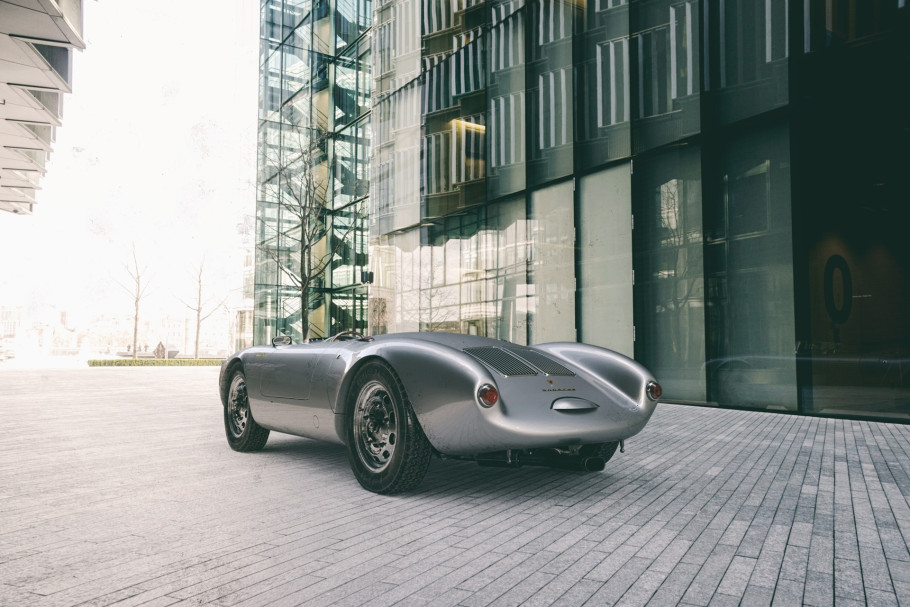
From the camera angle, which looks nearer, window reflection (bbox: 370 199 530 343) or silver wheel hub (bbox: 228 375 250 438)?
silver wheel hub (bbox: 228 375 250 438)

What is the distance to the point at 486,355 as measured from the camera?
4066 mm

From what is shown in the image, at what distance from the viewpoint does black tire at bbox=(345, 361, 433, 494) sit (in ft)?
12.3

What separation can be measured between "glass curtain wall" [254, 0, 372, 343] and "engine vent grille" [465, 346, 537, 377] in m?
17.6

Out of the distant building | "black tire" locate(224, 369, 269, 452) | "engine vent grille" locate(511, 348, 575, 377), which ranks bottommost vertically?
"black tire" locate(224, 369, 269, 452)

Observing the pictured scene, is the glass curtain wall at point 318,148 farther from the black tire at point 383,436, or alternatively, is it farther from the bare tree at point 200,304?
the black tire at point 383,436

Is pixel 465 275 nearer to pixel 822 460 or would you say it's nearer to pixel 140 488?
pixel 822 460

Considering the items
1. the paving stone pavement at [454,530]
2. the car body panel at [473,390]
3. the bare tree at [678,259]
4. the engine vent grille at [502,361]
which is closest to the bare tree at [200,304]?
the bare tree at [678,259]

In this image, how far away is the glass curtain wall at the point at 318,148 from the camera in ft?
73.9

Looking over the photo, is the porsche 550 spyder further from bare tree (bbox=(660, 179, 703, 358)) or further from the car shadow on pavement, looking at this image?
bare tree (bbox=(660, 179, 703, 358))

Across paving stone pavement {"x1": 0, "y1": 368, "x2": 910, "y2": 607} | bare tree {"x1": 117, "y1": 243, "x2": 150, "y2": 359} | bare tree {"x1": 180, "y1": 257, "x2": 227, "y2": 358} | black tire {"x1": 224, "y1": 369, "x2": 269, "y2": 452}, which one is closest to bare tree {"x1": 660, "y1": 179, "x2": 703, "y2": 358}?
paving stone pavement {"x1": 0, "y1": 368, "x2": 910, "y2": 607}

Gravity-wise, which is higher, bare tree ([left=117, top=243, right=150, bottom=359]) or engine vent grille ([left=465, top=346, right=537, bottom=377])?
bare tree ([left=117, top=243, right=150, bottom=359])

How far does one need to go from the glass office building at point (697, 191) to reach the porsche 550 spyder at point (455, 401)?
6.03m

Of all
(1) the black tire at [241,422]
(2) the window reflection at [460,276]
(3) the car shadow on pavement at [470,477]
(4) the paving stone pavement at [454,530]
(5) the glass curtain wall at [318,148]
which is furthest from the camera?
(5) the glass curtain wall at [318,148]

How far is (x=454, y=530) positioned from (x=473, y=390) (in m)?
0.73
